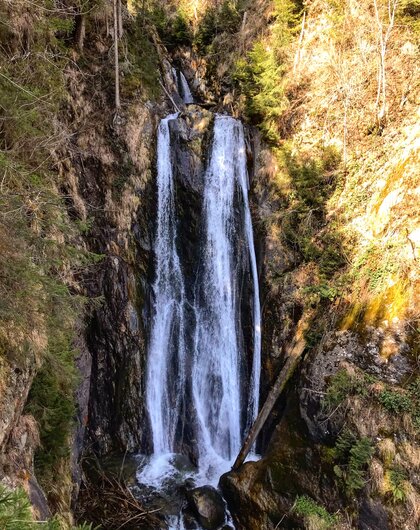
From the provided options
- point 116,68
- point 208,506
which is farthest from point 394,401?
point 116,68

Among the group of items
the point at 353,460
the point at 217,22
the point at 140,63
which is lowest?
the point at 353,460

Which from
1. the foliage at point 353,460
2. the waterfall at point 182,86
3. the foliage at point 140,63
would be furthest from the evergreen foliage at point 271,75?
the foliage at point 353,460

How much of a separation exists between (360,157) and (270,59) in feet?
18.0

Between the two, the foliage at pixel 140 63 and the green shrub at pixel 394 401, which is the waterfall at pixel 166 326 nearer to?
the foliage at pixel 140 63

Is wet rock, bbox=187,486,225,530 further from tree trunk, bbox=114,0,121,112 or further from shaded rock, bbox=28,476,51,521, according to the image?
tree trunk, bbox=114,0,121,112

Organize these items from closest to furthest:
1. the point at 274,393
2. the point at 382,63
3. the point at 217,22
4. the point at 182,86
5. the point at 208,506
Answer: the point at 208,506
the point at 274,393
the point at 382,63
the point at 182,86
the point at 217,22

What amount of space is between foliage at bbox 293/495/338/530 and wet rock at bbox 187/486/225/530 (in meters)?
2.01

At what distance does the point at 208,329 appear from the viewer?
1166 centimetres

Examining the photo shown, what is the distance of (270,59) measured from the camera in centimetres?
1302

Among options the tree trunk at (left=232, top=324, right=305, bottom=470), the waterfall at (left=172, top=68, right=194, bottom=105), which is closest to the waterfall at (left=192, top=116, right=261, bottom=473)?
the tree trunk at (left=232, top=324, right=305, bottom=470)

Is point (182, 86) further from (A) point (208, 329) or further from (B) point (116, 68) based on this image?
(A) point (208, 329)

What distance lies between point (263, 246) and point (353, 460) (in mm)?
6921

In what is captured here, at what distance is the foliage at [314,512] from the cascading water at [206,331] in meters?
2.89

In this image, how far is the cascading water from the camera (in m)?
10.6
